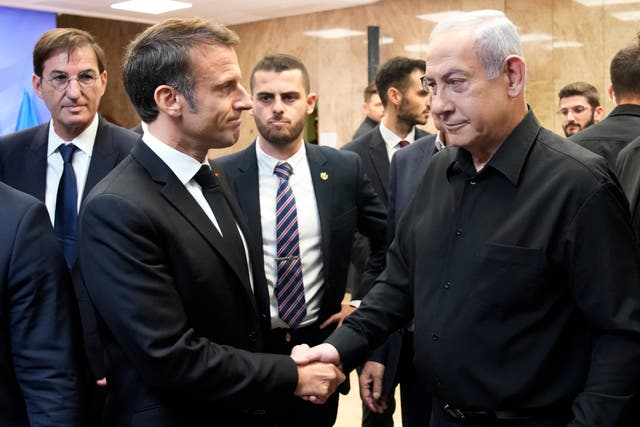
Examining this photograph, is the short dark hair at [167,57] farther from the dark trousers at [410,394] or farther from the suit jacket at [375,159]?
the suit jacket at [375,159]

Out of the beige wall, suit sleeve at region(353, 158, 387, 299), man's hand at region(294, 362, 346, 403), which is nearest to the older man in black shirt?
man's hand at region(294, 362, 346, 403)

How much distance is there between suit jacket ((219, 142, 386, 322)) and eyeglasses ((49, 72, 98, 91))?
0.67 m

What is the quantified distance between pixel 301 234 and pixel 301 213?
9cm

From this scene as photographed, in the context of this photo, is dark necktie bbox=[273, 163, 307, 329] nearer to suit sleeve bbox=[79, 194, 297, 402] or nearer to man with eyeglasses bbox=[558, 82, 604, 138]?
suit sleeve bbox=[79, 194, 297, 402]

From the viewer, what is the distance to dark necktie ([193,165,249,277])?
6.92ft

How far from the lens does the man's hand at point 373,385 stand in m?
2.65

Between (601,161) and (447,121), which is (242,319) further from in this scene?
(601,161)

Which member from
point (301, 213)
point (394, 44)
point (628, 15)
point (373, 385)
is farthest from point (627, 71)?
point (394, 44)

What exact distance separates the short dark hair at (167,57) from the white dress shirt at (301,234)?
957mm

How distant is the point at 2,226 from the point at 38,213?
90mm

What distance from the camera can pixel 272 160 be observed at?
310 centimetres

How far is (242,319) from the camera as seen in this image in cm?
209

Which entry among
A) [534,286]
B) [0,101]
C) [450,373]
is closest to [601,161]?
[534,286]

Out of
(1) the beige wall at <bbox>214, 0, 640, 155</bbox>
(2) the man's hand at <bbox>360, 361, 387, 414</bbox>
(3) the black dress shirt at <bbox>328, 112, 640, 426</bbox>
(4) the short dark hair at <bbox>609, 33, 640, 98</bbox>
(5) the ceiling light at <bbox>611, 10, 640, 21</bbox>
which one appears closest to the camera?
(3) the black dress shirt at <bbox>328, 112, 640, 426</bbox>
